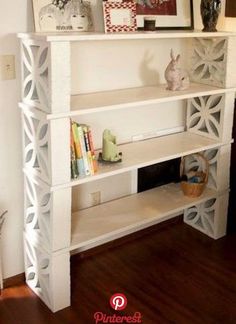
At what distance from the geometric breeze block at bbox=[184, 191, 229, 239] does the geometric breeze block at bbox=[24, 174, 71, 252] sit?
114 centimetres

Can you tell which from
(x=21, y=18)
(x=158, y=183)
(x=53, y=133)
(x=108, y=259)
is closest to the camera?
(x=53, y=133)

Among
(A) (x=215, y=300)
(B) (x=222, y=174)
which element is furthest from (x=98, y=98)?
(A) (x=215, y=300)

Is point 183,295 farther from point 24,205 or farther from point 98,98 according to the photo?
point 98,98

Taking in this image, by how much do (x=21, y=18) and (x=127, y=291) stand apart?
1483 millimetres

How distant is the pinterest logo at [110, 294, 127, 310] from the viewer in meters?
2.22

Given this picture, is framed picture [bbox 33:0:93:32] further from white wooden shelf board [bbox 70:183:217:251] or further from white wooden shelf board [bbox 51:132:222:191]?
white wooden shelf board [bbox 70:183:217:251]

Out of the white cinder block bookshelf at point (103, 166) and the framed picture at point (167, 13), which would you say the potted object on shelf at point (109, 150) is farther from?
the framed picture at point (167, 13)

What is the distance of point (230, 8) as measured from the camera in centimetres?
285

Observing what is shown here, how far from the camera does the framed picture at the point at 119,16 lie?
6.97 ft

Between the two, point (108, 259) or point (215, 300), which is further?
point (108, 259)

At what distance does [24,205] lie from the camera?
2.30 m

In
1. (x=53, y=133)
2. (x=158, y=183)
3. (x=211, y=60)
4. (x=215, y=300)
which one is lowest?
(x=215, y=300)

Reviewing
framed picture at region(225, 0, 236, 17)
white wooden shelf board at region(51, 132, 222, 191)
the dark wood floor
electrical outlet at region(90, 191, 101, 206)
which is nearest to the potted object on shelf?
white wooden shelf board at region(51, 132, 222, 191)

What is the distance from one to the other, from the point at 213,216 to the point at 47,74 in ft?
5.02
